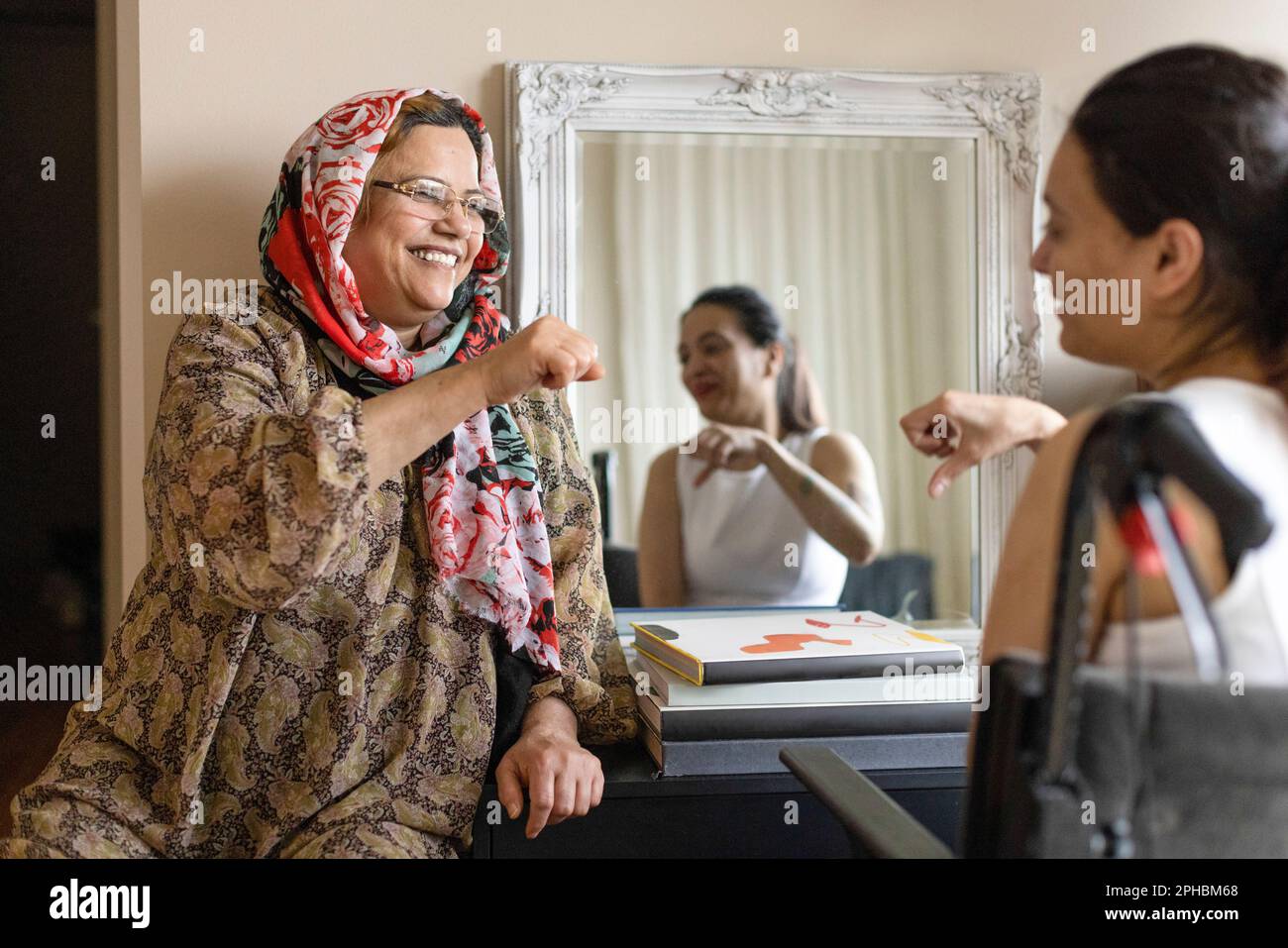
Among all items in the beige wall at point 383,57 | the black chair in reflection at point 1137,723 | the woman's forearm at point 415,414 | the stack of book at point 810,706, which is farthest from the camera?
the beige wall at point 383,57

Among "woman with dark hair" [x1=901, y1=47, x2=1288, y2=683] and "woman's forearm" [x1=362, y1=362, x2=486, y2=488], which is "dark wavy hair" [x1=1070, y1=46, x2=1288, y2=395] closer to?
"woman with dark hair" [x1=901, y1=47, x2=1288, y2=683]

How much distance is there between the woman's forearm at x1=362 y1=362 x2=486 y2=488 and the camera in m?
0.90

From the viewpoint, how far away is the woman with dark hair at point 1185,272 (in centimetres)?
52

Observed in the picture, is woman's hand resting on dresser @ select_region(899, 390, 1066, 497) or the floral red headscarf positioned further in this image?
the floral red headscarf

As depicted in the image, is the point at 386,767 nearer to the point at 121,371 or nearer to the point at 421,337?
the point at 421,337

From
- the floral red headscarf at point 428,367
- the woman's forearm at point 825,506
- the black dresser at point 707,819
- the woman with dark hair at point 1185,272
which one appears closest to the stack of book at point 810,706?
the black dresser at point 707,819

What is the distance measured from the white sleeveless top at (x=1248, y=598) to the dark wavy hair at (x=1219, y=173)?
61mm

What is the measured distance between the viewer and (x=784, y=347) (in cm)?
131

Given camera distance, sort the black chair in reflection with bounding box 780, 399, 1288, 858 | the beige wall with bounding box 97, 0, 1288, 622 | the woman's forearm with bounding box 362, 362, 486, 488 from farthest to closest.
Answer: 1. the beige wall with bounding box 97, 0, 1288, 622
2. the woman's forearm with bounding box 362, 362, 486, 488
3. the black chair in reflection with bounding box 780, 399, 1288, 858

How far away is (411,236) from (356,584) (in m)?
0.37

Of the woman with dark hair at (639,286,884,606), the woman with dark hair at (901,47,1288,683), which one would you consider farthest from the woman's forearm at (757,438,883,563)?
the woman with dark hair at (901,47,1288,683)

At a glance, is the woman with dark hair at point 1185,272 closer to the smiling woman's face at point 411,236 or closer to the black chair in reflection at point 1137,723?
the black chair in reflection at point 1137,723

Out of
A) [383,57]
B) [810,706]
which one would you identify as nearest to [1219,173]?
[810,706]
